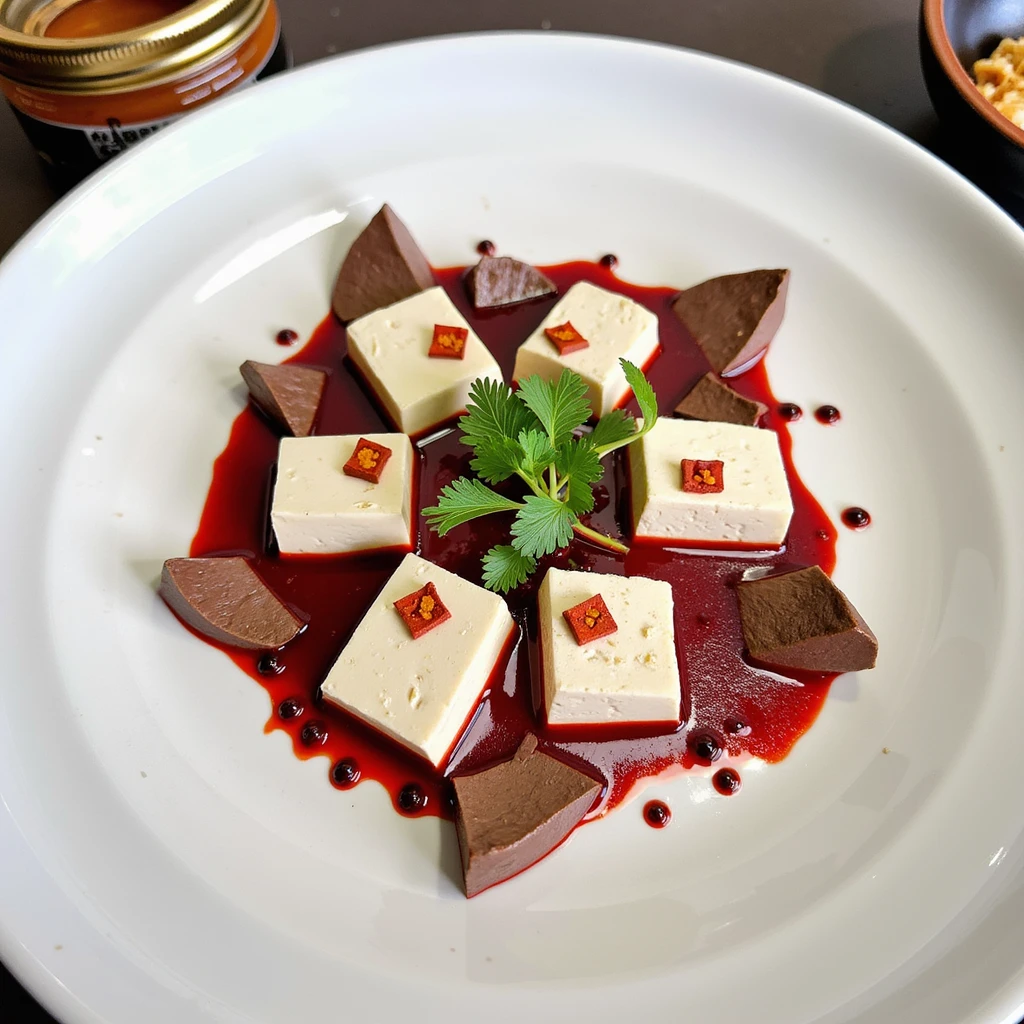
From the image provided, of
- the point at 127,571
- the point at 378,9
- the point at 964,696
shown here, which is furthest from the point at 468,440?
the point at 378,9

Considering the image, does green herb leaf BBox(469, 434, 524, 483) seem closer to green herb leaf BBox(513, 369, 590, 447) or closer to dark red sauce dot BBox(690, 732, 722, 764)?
green herb leaf BBox(513, 369, 590, 447)

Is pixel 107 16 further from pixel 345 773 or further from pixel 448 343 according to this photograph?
pixel 345 773

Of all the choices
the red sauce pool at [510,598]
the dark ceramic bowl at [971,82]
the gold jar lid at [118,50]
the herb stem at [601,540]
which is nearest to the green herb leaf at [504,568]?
the red sauce pool at [510,598]

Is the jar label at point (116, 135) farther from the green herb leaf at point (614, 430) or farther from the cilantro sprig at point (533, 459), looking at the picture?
the green herb leaf at point (614, 430)

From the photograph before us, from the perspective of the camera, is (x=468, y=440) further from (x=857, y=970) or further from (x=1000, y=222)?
(x=1000, y=222)

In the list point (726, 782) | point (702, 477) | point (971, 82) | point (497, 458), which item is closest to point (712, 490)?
point (702, 477)

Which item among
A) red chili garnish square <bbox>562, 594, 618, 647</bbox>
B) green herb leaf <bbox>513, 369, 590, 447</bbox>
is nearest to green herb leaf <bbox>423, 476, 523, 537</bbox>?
green herb leaf <bbox>513, 369, 590, 447</bbox>
